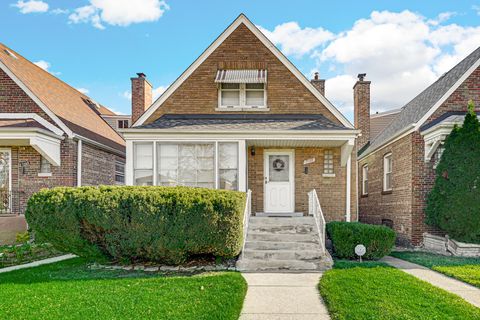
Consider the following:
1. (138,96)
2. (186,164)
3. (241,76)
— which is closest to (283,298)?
(186,164)

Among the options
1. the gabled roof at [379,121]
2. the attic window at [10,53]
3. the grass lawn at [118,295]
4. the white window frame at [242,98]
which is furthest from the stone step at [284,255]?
the gabled roof at [379,121]

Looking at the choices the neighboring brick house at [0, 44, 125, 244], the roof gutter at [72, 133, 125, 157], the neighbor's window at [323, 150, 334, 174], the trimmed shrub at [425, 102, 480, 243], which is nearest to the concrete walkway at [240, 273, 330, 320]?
the trimmed shrub at [425, 102, 480, 243]

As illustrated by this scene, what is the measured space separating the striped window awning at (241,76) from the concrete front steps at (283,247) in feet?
16.1

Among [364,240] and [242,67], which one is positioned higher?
[242,67]

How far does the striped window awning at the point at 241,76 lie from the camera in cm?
1303

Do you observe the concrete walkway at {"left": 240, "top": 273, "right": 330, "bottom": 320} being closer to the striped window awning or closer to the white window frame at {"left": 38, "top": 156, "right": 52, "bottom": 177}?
the striped window awning

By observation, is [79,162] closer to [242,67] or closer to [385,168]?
[242,67]

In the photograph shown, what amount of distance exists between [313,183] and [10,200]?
1056 centimetres

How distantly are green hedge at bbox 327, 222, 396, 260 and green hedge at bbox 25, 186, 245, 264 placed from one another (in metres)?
3.02

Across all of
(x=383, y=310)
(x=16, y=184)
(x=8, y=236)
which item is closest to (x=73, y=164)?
(x=16, y=184)

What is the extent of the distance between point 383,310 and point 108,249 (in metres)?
5.46

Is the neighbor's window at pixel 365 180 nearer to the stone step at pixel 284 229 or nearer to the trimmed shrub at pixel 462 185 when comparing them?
the trimmed shrub at pixel 462 185

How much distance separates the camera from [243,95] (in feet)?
44.2

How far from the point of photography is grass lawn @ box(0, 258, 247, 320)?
5.29m
